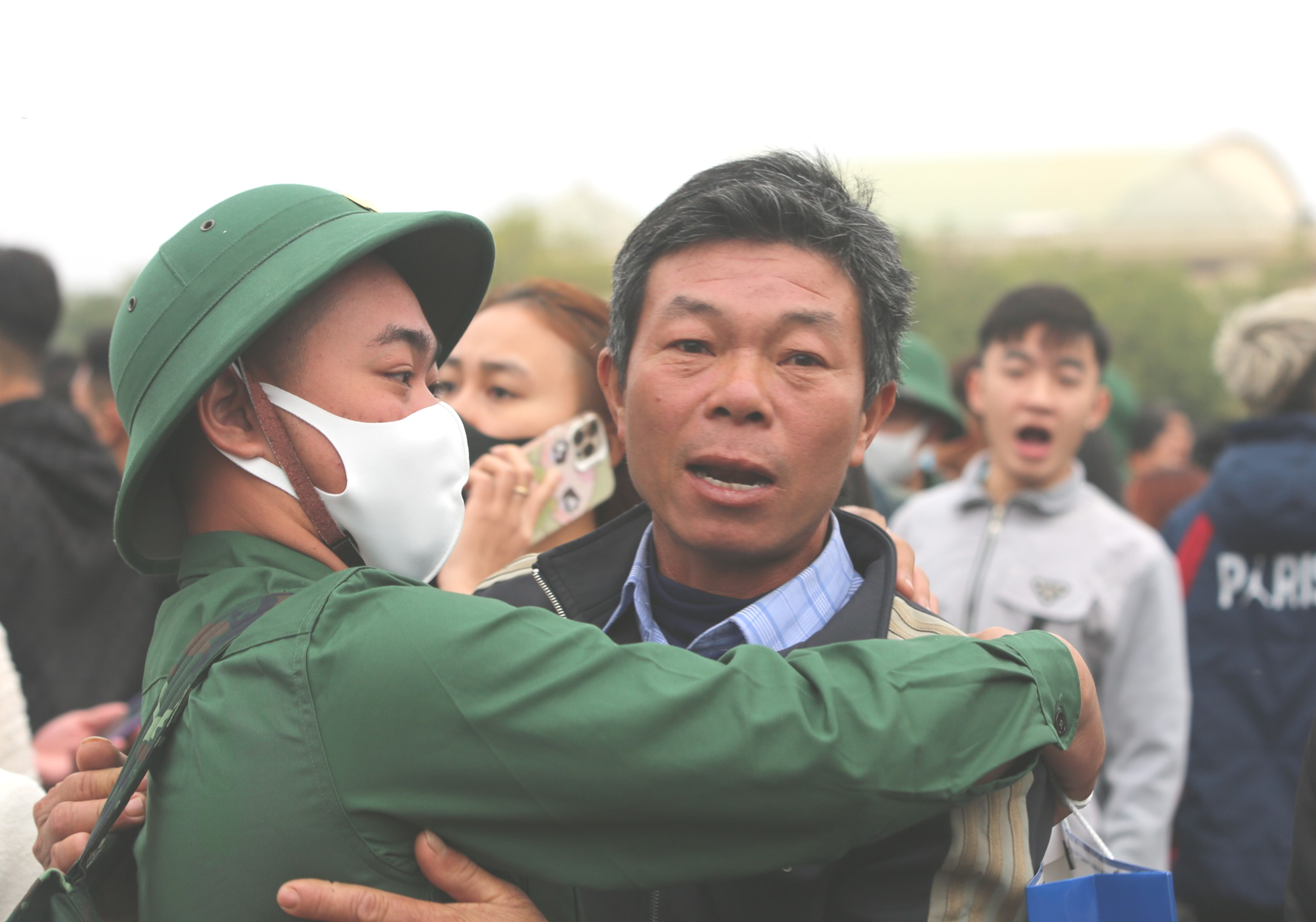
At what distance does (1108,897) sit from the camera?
6.43 ft

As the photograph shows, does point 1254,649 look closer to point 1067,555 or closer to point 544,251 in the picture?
point 1067,555

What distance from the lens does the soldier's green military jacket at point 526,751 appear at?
1667mm

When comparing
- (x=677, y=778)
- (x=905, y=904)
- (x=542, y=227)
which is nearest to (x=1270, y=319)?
(x=905, y=904)

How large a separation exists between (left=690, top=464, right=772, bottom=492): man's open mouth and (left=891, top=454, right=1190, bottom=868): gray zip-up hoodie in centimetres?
238

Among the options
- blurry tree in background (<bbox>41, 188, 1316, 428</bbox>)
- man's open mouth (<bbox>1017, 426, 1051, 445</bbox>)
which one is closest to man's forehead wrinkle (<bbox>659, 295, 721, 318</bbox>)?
man's open mouth (<bbox>1017, 426, 1051, 445</bbox>)

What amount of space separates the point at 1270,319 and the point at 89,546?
4.91 meters

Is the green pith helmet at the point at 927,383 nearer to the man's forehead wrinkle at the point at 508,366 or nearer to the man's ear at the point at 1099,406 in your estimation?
the man's ear at the point at 1099,406

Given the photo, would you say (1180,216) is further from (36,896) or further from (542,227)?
(36,896)

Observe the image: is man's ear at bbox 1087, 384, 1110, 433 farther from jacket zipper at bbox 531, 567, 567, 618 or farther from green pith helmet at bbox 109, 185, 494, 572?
green pith helmet at bbox 109, 185, 494, 572

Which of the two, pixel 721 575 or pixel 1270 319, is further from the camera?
pixel 1270 319

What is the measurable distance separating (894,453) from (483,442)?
3.37 metres

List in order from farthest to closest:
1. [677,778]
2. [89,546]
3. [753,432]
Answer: [89,546], [753,432], [677,778]

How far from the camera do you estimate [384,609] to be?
1.74m

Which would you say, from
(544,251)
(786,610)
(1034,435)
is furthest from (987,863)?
(544,251)
